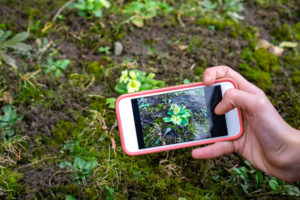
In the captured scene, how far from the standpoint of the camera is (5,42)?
3.13 meters

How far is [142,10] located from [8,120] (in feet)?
7.06

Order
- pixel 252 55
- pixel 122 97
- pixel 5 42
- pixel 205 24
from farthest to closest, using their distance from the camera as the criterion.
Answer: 1. pixel 205 24
2. pixel 252 55
3. pixel 5 42
4. pixel 122 97

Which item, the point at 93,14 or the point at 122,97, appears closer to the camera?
the point at 122,97

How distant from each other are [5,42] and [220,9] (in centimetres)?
290

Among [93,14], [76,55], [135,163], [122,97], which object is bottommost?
[135,163]

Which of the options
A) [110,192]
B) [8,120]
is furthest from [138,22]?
[110,192]

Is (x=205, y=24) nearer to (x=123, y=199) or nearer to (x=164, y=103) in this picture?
(x=164, y=103)

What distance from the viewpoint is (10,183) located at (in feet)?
7.60

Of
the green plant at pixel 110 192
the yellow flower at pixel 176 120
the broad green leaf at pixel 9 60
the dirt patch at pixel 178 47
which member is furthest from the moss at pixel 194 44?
the broad green leaf at pixel 9 60

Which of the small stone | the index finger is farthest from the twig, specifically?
the index finger

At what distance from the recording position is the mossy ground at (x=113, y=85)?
8.07 feet

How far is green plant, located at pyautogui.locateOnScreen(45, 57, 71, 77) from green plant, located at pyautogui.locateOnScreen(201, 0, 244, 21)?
2.10 metres

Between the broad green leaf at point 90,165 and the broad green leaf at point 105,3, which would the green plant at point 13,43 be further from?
the broad green leaf at point 90,165

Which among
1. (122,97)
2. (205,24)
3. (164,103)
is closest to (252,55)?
(205,24)
